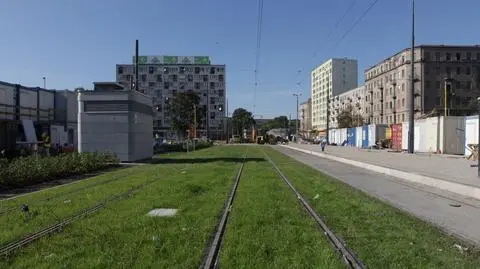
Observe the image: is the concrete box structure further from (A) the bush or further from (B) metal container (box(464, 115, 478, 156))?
(B) metal container (box(464, 115, 478, 156))

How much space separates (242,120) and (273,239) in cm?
17597

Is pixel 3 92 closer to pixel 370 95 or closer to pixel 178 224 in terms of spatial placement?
pixel 178 224

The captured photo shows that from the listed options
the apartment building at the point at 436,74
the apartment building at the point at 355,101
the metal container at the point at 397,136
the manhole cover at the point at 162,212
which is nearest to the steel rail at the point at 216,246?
the manhole cover at the point at 162,212

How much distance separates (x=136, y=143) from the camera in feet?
121

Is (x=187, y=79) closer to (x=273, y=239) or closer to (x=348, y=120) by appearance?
(x=348, y=120)

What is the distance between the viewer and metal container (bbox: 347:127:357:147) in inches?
3339

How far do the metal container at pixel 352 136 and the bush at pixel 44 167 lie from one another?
61.0 m

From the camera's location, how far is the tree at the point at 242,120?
604 ft

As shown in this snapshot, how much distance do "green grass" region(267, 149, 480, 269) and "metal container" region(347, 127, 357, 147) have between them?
7120 centimetres

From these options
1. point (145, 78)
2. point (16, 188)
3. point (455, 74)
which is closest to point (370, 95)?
point (455, 74)

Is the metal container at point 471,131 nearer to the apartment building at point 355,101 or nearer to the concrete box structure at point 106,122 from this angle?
the concrete box structure at point 106,122

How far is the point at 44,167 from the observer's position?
21.5 m

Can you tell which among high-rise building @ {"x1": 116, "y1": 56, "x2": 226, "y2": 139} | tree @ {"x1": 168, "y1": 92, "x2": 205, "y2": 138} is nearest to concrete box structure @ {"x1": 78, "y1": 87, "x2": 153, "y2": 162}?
tree @ {"x1": 168, "y1": 92, "x2": 205, "y2": 138}

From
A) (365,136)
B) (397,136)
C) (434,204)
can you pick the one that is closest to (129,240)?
(434,204)
